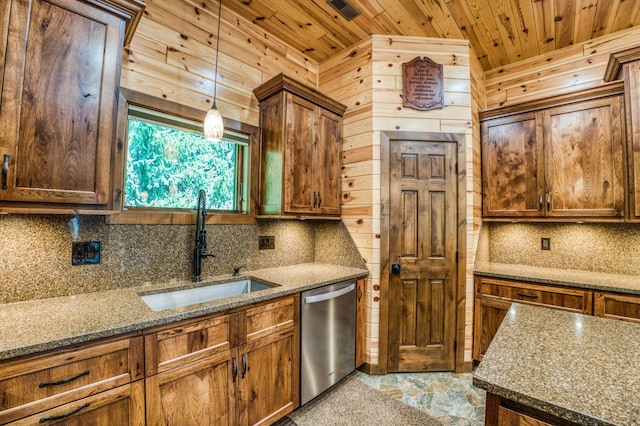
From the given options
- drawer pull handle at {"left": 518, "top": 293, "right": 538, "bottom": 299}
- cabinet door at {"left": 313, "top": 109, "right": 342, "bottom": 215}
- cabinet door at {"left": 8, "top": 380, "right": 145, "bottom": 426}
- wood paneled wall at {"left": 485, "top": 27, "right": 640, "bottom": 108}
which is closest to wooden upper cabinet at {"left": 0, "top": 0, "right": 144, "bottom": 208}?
cabinet door at {"left": 8, "top": 380, "right": 145, "bottom": 426}

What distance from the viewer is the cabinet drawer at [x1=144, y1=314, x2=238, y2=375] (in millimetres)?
1360

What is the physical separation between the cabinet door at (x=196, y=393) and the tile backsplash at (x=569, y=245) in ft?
8.34

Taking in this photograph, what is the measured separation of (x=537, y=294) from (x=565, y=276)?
0.98 feet

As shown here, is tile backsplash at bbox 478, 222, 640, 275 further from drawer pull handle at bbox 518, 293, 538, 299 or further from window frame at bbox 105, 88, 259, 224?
window frame at bbox 105, 88, 259, 224

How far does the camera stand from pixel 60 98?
1.35 metres

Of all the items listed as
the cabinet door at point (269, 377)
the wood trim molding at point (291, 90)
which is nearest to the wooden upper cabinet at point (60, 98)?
the wood trim molding at point (291, 90)

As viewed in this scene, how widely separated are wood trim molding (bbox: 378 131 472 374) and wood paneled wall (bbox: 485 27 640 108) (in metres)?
1.12

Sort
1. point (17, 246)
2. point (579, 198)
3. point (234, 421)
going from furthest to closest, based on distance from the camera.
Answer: point (579, 198) < point (234, 421) < point (17, 246)

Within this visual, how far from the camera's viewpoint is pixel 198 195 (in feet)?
7.07

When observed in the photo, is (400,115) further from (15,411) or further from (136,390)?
(15,411)

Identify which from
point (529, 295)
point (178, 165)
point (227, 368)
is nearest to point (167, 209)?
point (178, 165)

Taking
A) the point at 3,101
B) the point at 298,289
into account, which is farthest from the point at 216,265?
the point at 3,101

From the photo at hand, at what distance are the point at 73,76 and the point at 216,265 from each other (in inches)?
56.1

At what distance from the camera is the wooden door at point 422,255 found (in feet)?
→ 8.55
